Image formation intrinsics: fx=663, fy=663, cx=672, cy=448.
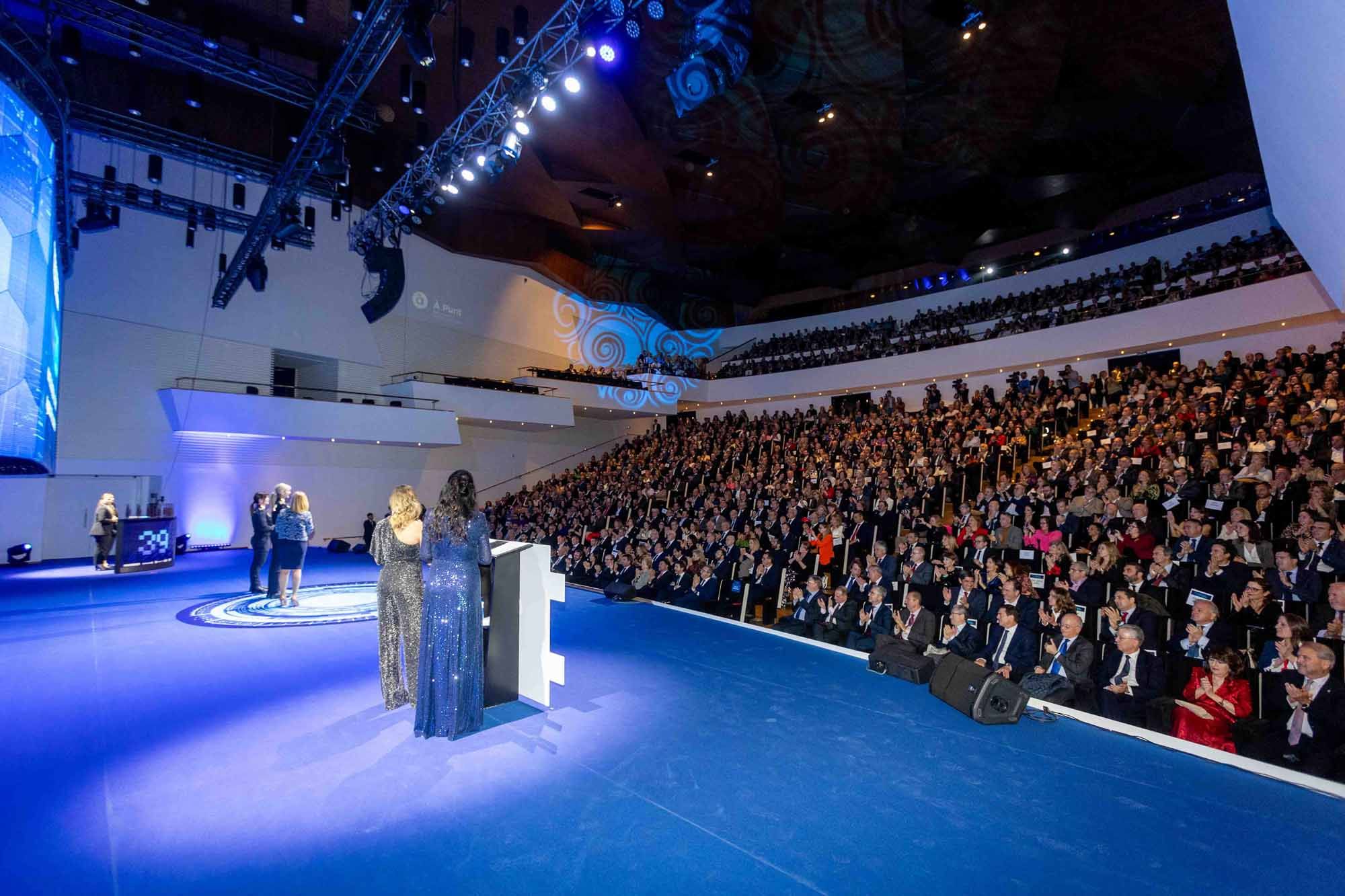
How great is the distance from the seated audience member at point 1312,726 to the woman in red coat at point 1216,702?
0.15 metres

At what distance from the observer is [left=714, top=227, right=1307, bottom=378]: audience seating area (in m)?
13.0

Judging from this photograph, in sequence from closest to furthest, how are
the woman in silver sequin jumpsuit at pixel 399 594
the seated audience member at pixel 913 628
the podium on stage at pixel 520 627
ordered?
1. the woman in silver sequin jumpsuit at pixel 399 594
2. the podium on stage at pixel 520 627
3. the seated audience member at pixel 913 628

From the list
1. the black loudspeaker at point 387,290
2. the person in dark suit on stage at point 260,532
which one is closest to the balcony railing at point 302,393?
the black loudspeaker at point 387,290

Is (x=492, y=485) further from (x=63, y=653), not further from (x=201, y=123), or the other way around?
(x=63, y=653)

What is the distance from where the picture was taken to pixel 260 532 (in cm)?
776

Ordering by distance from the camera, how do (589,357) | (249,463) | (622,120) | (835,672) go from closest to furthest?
(835,672), (622,120), (249,463), (589,357)

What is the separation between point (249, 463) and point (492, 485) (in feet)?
21.5

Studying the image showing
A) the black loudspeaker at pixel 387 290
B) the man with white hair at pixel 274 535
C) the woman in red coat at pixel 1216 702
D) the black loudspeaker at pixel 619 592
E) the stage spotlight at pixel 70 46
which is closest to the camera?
the woman in red coat at pixel 1216 702

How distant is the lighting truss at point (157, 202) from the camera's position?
11203 millimetres

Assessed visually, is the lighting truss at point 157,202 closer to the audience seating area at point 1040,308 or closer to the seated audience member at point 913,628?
the seated audience member at point 913,628

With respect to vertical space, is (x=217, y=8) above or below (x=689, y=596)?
above

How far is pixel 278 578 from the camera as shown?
7.69 m

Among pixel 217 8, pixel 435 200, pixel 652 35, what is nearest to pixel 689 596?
pixel 435 200

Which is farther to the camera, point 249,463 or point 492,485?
point 492,485
